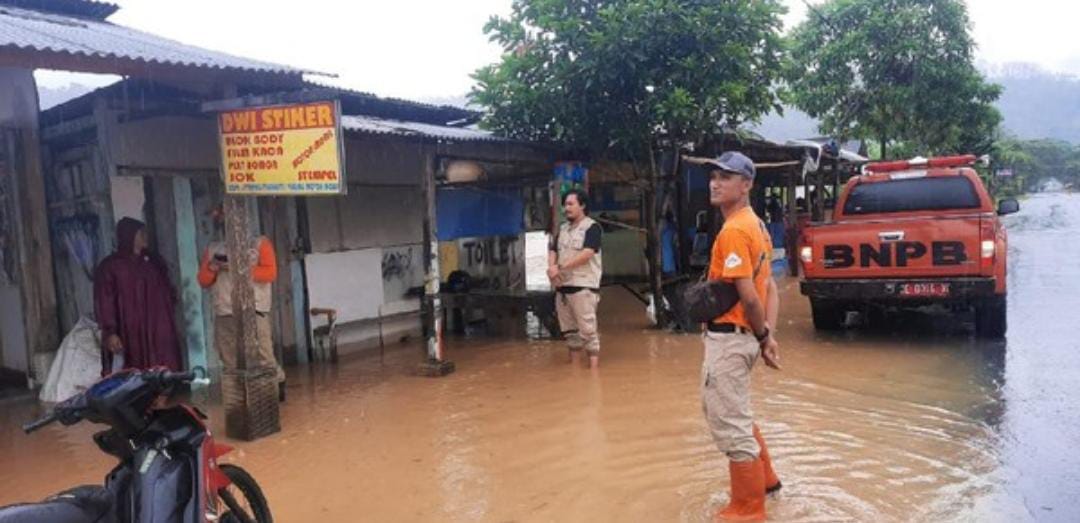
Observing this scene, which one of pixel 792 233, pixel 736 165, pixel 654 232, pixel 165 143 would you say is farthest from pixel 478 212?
pixel 792 233

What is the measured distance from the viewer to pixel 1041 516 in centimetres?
394

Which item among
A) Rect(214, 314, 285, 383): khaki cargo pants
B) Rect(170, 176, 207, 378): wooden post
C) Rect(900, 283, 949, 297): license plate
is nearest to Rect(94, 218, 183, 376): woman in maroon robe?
Rect(170, 176, 207, 378): wooden post

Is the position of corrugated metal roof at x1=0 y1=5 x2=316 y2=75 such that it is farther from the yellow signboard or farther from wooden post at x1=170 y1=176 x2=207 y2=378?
wooden post at x1=170 y1=176 x2=207 y2=378

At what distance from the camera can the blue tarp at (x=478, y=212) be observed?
9.44 meters

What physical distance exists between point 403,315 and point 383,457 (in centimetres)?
453

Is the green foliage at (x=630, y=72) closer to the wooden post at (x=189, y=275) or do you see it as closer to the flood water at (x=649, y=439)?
the flood water at (x=649, y=439)

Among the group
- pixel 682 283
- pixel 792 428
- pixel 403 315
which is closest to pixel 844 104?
pixel 682 283

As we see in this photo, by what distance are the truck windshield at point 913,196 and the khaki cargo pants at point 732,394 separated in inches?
226

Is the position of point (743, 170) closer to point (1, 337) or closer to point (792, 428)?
point (792, 428)

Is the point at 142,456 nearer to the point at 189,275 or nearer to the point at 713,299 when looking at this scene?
the point at 713,299

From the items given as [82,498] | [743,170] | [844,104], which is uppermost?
[844,104]

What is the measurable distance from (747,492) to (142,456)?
278 centimetres

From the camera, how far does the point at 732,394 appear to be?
3809mm

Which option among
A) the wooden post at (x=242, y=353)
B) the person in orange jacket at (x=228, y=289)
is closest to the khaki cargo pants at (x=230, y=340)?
the person in orange jacket at (x=228, y=289)
